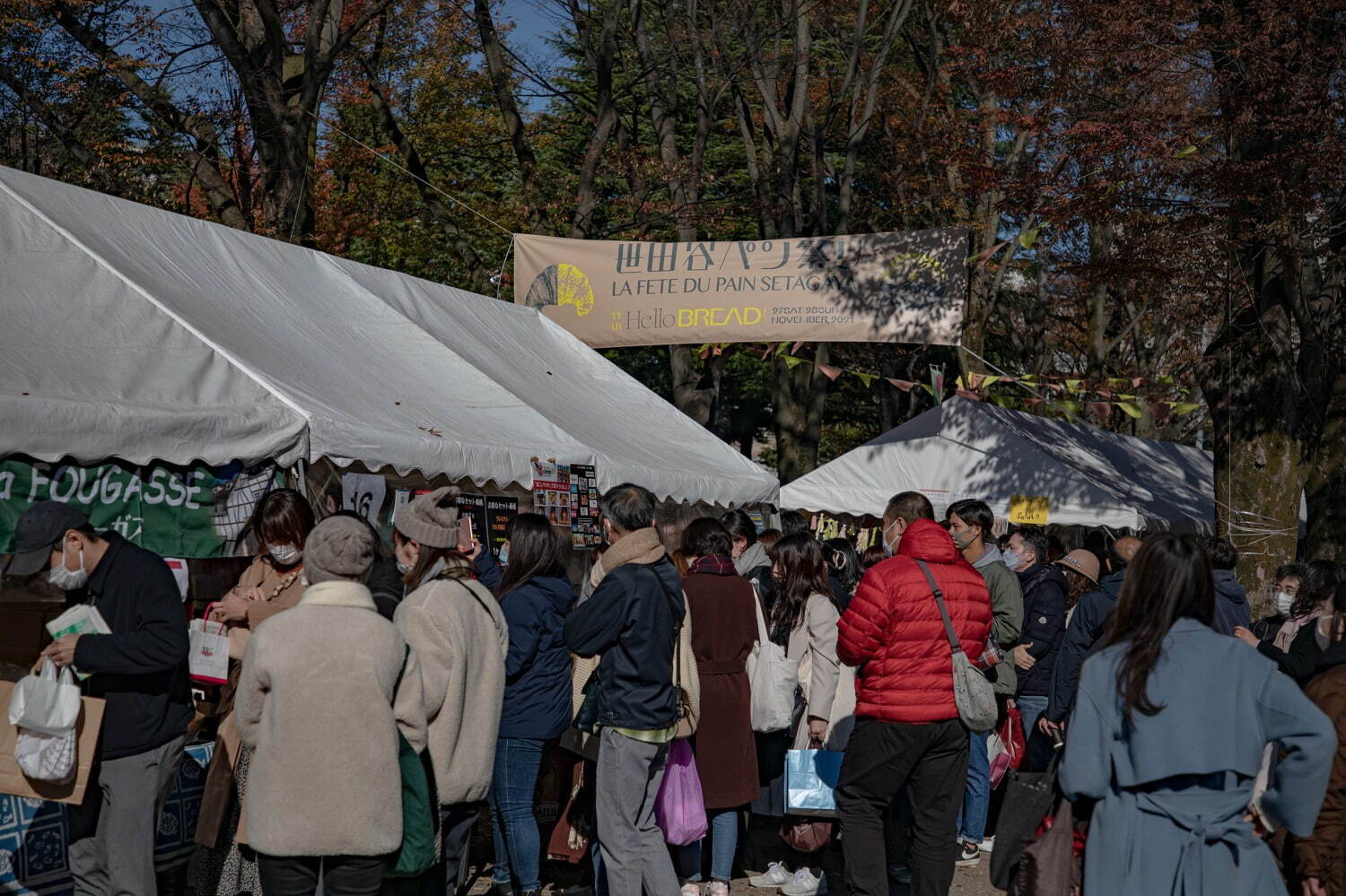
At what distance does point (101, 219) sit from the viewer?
783 cm

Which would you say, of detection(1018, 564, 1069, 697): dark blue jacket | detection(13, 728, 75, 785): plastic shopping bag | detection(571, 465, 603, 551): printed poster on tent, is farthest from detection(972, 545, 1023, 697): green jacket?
detection(13, 728, 75, 785): plastic shopping bag

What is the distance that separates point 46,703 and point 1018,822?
327 cm

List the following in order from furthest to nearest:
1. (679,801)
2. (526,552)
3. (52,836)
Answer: (679,801) → (526,552) → (52,836)

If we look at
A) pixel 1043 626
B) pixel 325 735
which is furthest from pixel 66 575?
pixel 1043 626

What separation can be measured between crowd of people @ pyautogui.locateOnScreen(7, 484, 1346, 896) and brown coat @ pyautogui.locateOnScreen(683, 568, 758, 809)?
0.01 meters

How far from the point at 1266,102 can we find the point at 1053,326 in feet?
69.0

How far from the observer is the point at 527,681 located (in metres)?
6.06

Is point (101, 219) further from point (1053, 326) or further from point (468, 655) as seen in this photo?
point (1053, 326)

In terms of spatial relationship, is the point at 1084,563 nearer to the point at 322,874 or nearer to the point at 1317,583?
the point at 1317,583

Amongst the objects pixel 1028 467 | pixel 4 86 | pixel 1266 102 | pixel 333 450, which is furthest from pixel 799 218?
pixel 333 450

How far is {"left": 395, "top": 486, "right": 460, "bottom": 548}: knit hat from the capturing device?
5.12 metres

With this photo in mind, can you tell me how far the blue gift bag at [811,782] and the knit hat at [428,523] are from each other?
8.96 feet

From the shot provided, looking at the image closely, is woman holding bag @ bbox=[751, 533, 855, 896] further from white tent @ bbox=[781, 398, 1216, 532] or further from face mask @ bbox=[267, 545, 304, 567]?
white tent @ bbox=[781, 398, 1216, 532]

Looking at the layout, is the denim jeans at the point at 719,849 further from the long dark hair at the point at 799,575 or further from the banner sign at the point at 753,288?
the banner sign at the point at 753,288
